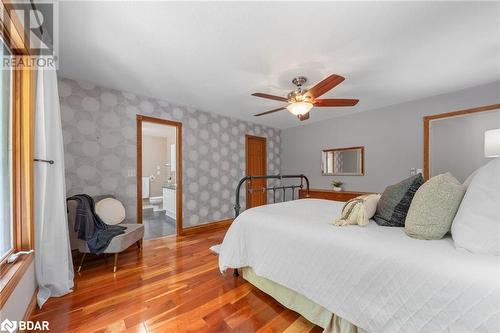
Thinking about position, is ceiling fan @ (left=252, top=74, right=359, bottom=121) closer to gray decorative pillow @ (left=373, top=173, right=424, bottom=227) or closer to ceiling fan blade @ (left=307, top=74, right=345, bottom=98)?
ceiling fan blade @ (left=307, top=74, right=345, bottom=98)

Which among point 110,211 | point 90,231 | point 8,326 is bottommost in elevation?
point 8,326

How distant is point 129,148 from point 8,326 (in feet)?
7.55

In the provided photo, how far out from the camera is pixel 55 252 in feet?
5.67

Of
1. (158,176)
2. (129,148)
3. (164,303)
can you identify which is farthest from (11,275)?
(158,176)

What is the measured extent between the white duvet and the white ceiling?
1561 mm

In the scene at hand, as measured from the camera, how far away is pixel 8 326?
1.14m

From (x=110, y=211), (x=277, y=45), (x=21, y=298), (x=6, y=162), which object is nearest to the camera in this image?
(x=21, y=298)

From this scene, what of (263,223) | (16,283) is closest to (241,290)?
(263,223)

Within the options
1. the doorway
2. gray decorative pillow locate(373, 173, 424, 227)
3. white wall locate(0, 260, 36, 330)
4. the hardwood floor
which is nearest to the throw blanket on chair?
the hardwood floor

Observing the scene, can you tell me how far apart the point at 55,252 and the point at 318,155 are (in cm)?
449

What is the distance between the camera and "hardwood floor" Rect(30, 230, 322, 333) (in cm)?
144

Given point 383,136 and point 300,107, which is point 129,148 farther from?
point 383,136

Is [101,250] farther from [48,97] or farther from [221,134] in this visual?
[221,134]

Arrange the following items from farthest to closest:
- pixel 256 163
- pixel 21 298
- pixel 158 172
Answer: pixel 158 172
pixel 256 163
pixel 21 298
